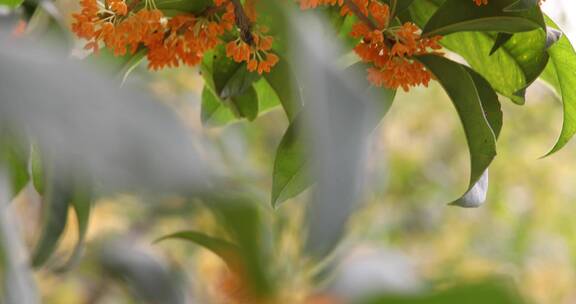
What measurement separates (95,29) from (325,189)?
0.52 m

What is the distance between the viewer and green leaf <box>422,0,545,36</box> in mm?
749

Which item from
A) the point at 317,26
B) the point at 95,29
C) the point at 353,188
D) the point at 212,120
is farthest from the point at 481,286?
the point at 212,120

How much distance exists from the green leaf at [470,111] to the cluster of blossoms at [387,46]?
0.04 feet

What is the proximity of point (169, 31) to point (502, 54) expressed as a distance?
30 cm

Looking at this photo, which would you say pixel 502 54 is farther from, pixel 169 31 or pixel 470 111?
pixel 169 31

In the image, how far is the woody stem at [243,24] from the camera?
0.77 metres

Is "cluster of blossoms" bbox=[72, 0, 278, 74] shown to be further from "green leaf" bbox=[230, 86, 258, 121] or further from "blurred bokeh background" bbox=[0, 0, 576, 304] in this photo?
"blurred bokeh background" bbox=[0, 0, 576, 304]

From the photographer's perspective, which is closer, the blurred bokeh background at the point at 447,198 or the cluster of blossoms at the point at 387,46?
the cluster of blossoms at the point at 387,46

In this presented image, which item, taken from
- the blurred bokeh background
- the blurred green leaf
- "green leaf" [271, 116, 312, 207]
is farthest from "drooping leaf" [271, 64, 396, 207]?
the blurred bokeh background

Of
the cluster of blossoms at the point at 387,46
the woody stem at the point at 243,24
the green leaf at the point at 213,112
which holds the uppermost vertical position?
the woody stem at the point at 243,24

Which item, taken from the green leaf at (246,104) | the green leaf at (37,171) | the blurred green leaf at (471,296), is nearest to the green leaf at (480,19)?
the green leaf at (246,104)

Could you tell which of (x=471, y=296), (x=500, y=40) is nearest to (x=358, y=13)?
(x=500, y=40)

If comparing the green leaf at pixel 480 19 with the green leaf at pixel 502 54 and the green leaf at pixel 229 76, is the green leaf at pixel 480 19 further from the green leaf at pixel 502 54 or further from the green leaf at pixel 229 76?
the green leaf at pixel 229 76

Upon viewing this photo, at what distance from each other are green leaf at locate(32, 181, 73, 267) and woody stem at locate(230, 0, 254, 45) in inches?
7.6
